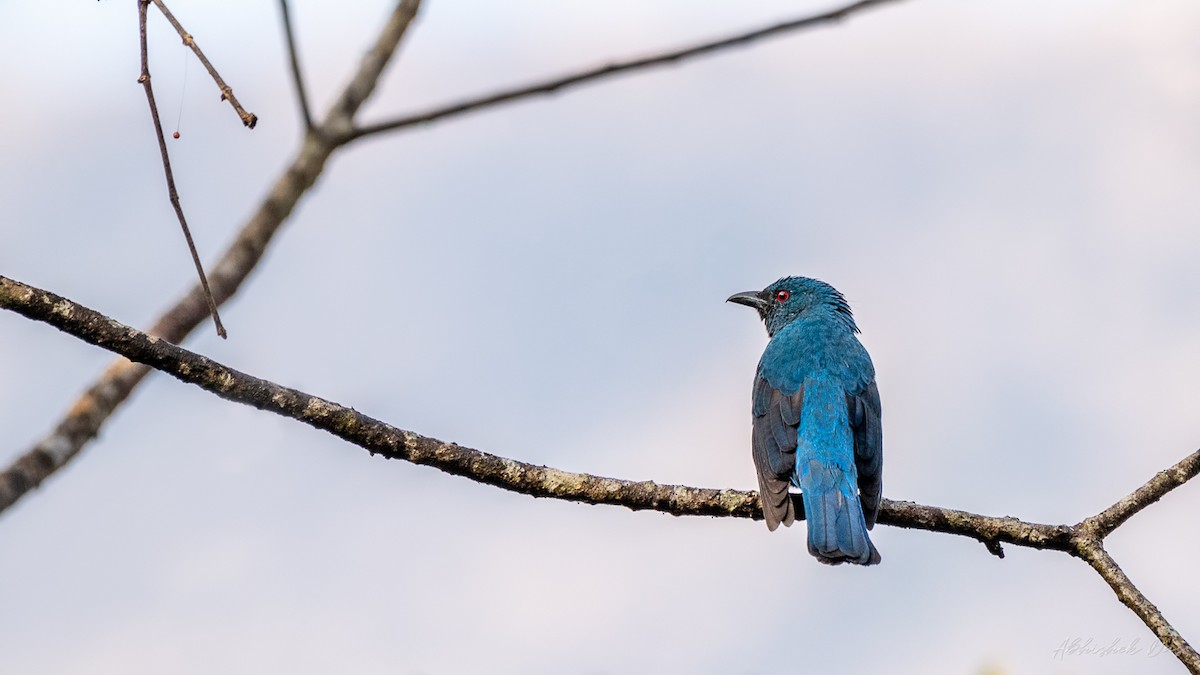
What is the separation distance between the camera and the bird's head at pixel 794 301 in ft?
28.6

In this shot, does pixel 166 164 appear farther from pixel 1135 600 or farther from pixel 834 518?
pixel 834 518

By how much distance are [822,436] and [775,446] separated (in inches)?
10.7

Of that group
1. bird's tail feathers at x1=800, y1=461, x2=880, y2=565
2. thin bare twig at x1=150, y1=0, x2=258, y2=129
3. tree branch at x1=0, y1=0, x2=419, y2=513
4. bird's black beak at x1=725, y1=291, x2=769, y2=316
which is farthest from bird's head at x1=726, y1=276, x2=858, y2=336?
thin bare twig at x1=150, y1=0, x2=258, y2=129

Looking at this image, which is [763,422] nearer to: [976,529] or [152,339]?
[976,529]

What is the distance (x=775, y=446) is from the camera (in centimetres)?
673

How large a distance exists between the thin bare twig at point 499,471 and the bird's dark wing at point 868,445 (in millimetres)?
334

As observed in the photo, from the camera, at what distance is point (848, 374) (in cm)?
719

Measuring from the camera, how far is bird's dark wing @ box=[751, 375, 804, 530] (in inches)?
233

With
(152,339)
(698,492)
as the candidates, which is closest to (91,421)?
(152,339)

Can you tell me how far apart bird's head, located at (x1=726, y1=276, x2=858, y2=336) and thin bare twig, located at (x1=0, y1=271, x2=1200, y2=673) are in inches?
119

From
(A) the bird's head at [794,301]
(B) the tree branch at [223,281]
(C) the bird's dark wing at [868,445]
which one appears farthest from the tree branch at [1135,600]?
(B) the tree branch at [223,281]

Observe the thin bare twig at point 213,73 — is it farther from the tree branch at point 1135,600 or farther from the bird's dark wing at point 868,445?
the bird's dark wing at point 868,445

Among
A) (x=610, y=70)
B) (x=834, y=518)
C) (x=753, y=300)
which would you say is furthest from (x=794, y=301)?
(x=610, y=70)

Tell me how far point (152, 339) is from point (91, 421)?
0.96 meters
